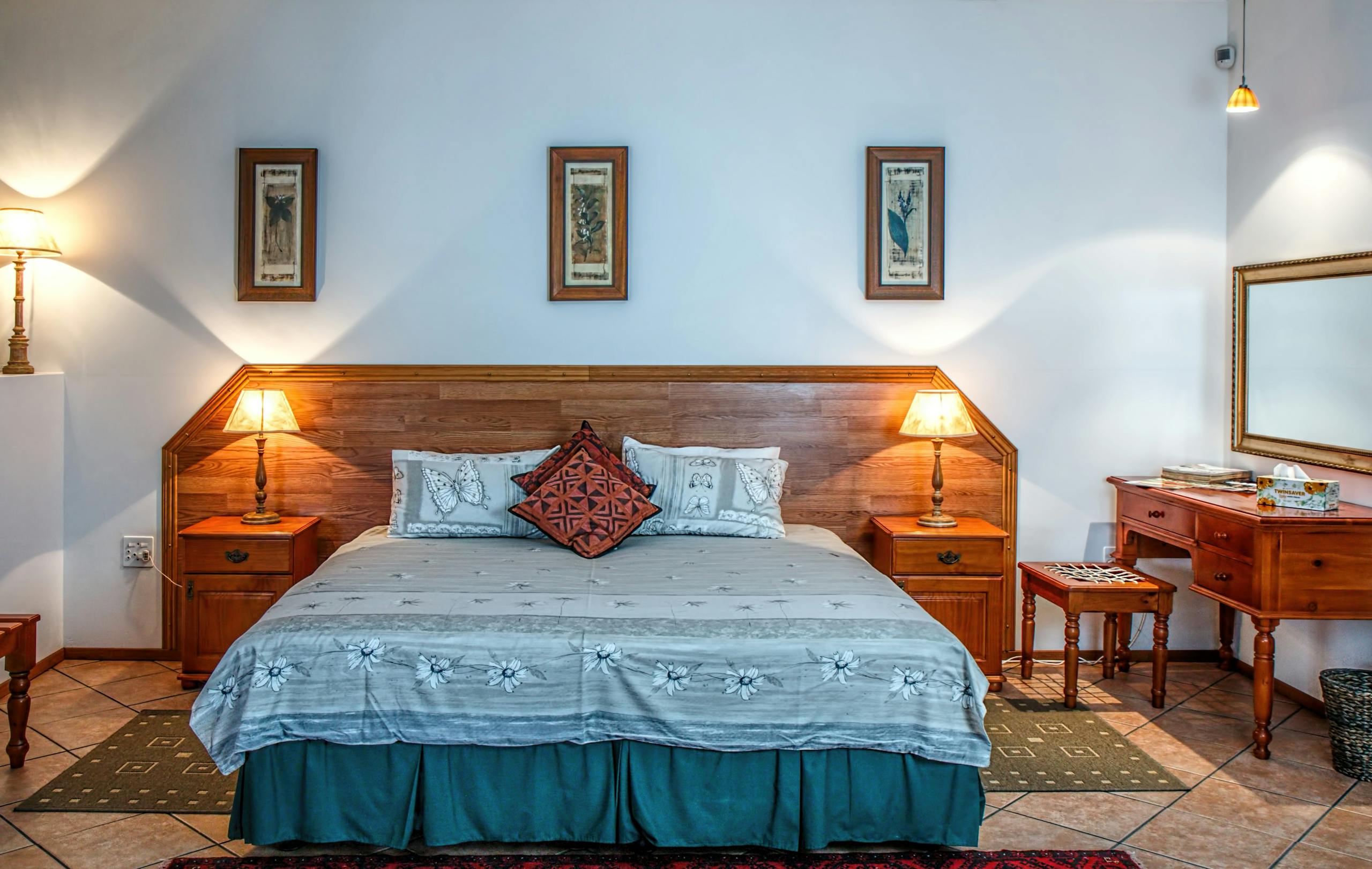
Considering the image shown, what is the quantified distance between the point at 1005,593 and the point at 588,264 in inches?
88.8

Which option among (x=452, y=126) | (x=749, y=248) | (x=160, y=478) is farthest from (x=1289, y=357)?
(x=160, y=478)

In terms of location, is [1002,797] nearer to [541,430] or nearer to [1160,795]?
[1160,795]

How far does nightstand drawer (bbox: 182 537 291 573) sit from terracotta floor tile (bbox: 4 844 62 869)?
136cm

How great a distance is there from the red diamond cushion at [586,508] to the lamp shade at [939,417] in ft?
3.73

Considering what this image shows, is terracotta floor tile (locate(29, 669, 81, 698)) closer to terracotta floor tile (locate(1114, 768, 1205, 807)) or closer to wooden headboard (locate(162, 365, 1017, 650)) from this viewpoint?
wooden headboard (locate(162, 365, 1017, 650))

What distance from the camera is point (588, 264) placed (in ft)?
13.8

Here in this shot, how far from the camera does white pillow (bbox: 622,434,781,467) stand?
4.00m

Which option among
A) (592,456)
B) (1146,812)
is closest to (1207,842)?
(1146,812)

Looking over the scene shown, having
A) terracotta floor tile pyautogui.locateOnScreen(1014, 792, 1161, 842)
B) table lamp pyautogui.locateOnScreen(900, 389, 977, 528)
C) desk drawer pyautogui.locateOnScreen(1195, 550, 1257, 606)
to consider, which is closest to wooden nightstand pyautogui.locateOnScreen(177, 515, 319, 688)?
table lamp pyautogui.locateOnScreen(900, 389, 977, 528)

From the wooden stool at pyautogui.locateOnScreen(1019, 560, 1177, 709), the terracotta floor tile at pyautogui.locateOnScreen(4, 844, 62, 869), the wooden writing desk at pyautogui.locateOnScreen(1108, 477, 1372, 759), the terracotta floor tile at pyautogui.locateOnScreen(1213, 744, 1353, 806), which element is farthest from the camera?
the wooden stool at pyautogui.locateOnScreen(1019, 560, 1177, 709)

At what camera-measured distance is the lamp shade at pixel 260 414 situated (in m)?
3.92

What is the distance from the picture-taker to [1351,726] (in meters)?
3.09

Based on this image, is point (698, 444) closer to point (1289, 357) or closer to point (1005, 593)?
point (1005, 593)

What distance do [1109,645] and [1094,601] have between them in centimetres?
56
